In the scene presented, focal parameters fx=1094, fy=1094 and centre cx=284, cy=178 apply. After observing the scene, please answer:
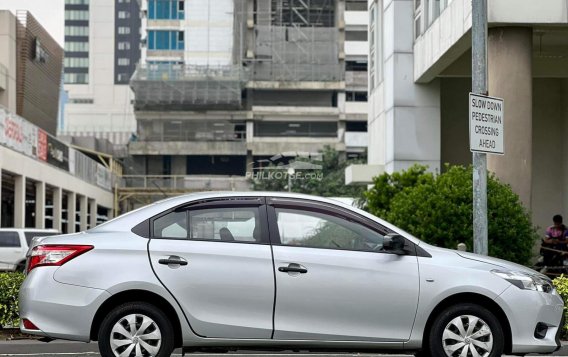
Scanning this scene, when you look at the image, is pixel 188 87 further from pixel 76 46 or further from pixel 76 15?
pixel 76 15

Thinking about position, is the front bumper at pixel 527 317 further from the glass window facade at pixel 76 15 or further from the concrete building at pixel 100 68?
the glass window facade at pixel 76 15

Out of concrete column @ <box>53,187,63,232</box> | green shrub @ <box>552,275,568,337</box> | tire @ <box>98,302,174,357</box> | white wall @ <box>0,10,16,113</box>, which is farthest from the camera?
white wall @ <box>0,10,16,113</box>

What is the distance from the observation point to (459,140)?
33469 mm

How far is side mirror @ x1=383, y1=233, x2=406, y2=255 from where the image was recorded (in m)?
9.20

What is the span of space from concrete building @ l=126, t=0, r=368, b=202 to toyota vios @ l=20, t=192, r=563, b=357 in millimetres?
86778

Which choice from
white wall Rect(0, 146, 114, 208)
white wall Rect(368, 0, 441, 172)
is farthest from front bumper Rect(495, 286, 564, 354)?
white wall Rect(0, 146, 114, 208)

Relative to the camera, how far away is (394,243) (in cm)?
923

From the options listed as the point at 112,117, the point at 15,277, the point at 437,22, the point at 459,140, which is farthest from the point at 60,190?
the point at 112,117

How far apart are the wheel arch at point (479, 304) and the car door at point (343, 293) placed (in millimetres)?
196

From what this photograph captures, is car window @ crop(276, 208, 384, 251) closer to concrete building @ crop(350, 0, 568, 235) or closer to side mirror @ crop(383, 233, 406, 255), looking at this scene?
side mirror @ crop(383, 233, 406, 255)

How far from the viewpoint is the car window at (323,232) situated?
Result: 9406 millimetres

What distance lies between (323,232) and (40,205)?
45.0m

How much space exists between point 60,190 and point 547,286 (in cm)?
5024

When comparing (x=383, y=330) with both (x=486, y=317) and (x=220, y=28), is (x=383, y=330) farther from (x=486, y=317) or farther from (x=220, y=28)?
(x=220, y=28)
